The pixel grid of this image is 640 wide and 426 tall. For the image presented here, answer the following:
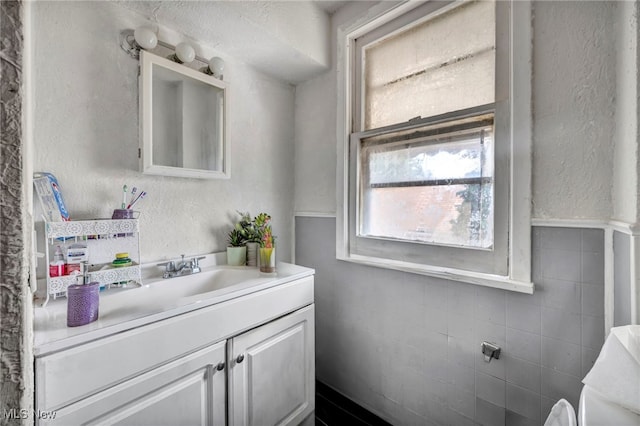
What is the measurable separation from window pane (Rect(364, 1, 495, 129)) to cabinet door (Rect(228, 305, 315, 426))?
1110 millimetres

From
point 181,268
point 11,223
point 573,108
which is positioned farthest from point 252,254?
point 573,108

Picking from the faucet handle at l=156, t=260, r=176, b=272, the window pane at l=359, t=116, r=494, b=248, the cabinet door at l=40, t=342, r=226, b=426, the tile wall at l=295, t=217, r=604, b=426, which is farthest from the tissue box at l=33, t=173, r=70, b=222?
the window pane at l=359, t=116, r=494, b=248

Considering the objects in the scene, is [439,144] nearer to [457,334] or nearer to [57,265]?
[457,334]

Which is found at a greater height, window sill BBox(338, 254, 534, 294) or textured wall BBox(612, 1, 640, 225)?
textured wall BBox(612, 1, 640, 225)

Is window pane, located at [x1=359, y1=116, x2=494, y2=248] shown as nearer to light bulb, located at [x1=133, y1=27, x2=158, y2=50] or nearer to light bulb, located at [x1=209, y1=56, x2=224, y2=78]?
light bulb, located at [x1=209, y1=56, x2=224, y2=78]

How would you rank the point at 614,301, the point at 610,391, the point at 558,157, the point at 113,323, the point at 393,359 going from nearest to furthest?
the point at 610,391 < the point at 113,323 < the point at 614,301 < the point at 558,157 < the point at 393,359

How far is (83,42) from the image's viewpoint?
3.56 feet

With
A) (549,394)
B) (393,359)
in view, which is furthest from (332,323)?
(549,394)

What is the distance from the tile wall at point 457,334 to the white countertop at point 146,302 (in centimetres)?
43

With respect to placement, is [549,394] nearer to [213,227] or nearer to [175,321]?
[175,321]

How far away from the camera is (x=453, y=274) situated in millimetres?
1206

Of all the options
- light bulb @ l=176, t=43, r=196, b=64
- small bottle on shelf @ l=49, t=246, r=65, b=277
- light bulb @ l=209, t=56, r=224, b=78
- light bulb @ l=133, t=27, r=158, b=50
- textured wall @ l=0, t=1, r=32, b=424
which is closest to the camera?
textured wall @ l=0, t=1, r=32, b=424

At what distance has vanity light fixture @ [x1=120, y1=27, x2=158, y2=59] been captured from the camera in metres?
1.15

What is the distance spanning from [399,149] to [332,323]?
1062 mm
